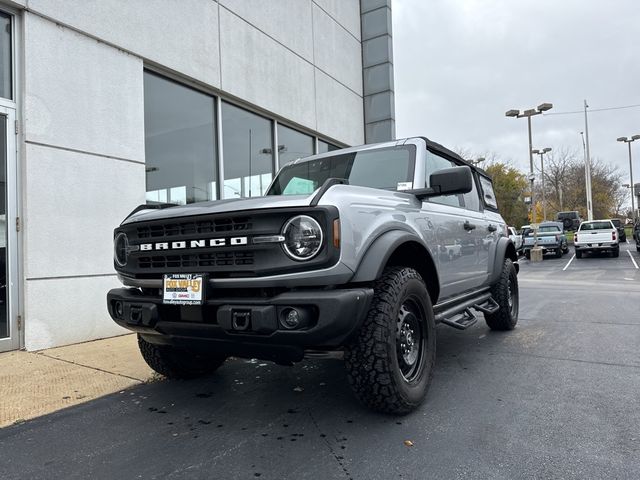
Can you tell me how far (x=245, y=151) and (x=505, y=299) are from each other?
5276 mm

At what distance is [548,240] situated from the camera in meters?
22.2

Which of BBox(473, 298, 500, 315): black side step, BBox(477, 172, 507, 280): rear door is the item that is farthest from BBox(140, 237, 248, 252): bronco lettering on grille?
BBox(477, 172, 507, 280): rear door

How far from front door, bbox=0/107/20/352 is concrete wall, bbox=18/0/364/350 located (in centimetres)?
12

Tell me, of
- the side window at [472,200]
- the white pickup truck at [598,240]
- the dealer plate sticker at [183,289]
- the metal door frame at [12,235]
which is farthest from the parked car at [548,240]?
the dealer plate sticker at [183,289]

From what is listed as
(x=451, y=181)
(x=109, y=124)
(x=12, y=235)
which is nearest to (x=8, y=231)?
(x=12, y=235)

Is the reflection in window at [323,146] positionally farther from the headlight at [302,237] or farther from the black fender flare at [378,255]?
the headlight at [302,237]

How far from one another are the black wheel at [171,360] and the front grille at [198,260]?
2.70ft

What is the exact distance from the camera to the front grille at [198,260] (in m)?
2.68

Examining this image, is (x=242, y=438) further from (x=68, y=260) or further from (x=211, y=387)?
(x=68, y=260)

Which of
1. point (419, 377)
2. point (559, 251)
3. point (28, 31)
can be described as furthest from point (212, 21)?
point (559, 251)

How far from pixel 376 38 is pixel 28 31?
9.18m

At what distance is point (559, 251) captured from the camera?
2219cm

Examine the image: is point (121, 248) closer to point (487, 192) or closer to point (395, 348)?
point (395, 348)

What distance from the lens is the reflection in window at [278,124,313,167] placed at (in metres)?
9.59
